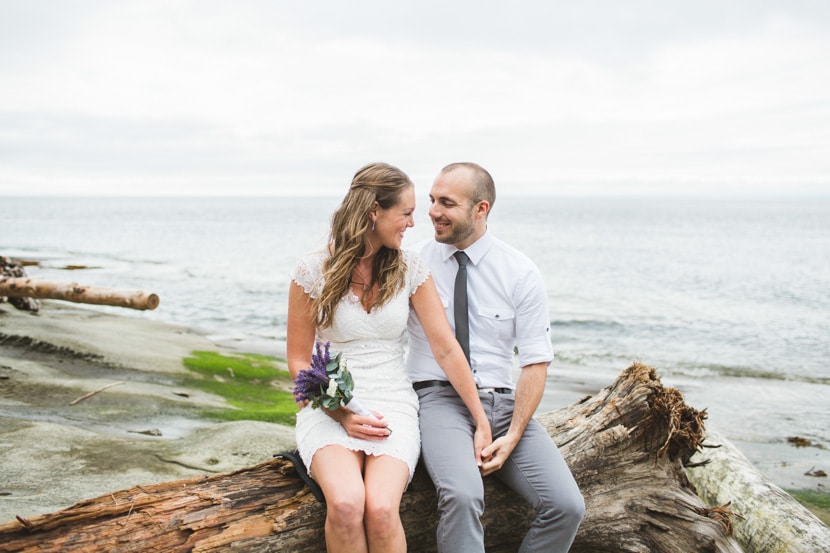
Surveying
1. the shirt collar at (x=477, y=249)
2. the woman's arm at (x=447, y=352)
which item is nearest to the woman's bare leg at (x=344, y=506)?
the woman's arm at (x=447, y=352)

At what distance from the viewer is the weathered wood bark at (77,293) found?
12.9 metres

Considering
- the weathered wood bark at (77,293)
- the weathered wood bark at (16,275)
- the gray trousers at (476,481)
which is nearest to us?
the gray trousers at (476,481)

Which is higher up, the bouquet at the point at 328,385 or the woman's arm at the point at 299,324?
the woman's arm at the point at 299,324

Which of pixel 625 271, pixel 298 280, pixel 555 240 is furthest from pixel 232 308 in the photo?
pixel 555 240

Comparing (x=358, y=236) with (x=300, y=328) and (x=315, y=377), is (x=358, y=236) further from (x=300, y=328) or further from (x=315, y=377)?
(x=315, y=377)

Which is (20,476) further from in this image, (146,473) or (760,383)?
(760,383)

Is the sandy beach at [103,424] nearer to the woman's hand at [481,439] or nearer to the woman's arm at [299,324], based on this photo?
the woman's arm at [299,324]

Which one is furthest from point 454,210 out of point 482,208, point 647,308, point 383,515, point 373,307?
point 647,308

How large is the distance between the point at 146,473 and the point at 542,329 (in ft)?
14.8

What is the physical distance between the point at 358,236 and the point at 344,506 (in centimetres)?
179

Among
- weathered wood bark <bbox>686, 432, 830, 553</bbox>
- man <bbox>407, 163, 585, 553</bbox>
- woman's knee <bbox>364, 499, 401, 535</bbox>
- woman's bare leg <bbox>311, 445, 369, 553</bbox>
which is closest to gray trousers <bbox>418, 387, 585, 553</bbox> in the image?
man <bbox>407, 163, 585, 553</bbox>

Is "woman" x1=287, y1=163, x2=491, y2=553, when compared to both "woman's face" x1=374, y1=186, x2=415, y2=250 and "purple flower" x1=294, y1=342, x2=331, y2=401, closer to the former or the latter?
"woman's face" x1=374, y1=186, x2=415, y2=250

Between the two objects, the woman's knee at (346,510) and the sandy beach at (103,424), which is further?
the sandy beach at (103,424)

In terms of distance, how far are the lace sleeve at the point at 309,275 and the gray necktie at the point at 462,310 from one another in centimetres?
105
